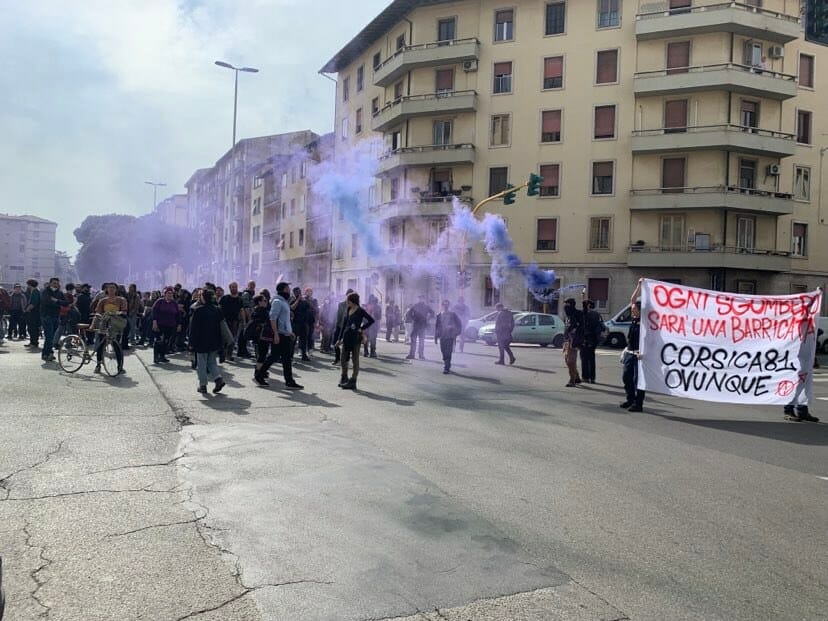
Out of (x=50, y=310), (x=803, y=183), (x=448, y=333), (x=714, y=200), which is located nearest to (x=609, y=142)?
(x=714, y=200)

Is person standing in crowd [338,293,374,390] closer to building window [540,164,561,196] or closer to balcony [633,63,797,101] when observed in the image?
building window [540,164,561,196]

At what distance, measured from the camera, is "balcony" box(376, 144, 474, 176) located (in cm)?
3678

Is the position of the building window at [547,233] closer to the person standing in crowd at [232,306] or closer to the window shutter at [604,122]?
the window shutter at [604,122]

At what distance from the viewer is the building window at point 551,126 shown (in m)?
35.8

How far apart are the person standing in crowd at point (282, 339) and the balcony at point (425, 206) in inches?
1034

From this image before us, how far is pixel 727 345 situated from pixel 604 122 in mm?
27978

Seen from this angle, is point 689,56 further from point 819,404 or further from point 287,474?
point 287,474

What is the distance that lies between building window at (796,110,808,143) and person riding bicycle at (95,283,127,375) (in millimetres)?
35537

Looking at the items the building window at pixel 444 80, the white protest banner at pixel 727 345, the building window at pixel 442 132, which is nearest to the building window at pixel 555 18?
the building window at pixel 444 80

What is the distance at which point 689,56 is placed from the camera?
33031mm

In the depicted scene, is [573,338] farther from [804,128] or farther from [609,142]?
[804,128]

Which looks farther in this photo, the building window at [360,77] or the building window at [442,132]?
the building window at [360,77]

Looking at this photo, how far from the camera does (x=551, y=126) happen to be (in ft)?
118

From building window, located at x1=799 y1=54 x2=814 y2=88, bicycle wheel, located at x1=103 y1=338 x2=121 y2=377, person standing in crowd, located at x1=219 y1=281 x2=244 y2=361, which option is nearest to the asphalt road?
bicycle wheel, located at x1=103 y1=338 x2=121 y2=377
